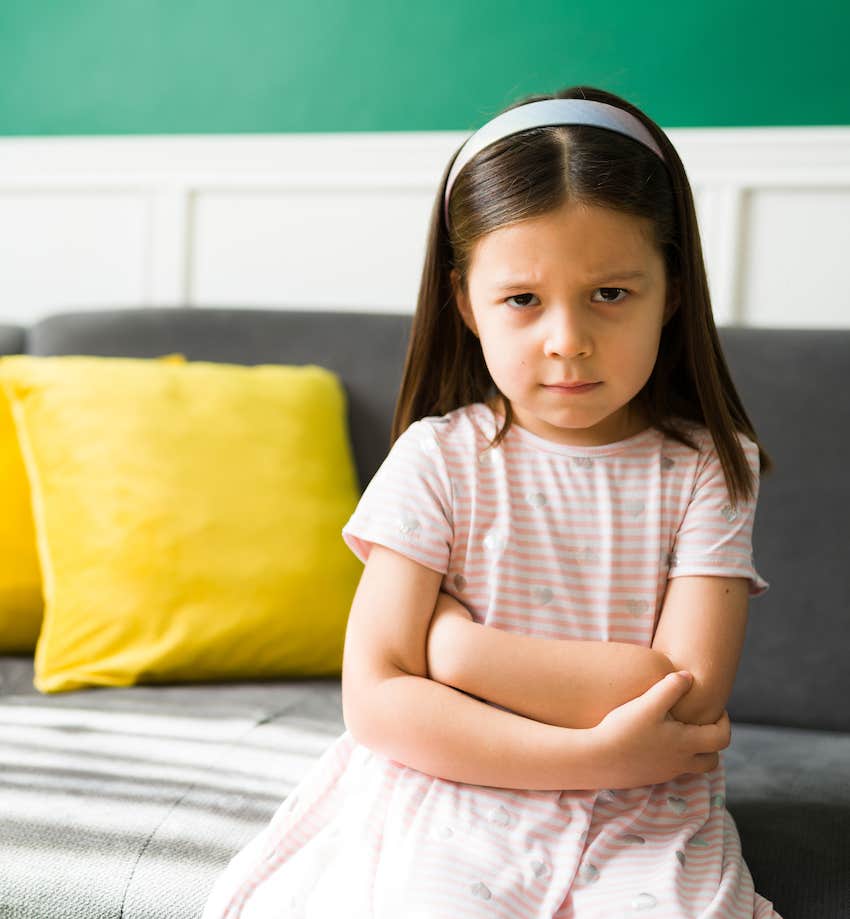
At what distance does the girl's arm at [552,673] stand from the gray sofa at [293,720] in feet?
0.87

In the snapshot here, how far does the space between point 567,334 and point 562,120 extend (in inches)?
8.9

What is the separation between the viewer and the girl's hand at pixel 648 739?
3.13 feet

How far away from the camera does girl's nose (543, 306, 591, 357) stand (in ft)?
3.32

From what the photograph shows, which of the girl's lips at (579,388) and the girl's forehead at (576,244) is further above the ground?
the girl's forehead at (576,244)

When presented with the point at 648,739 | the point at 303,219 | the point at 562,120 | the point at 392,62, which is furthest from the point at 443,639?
the point at 392,62

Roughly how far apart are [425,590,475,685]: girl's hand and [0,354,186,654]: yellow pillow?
36.7 inches

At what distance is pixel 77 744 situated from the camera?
4.49ft

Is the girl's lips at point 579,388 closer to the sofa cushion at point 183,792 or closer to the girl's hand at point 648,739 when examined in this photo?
the girl's hand at point 648,739

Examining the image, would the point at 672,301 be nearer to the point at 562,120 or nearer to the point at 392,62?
the point at 562,120

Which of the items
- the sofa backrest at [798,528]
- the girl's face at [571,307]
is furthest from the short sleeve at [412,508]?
the sofa backrest at [798,528]

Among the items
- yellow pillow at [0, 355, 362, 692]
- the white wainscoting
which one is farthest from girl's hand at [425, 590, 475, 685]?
the white wainscoting

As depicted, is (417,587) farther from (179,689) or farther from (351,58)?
(351,58)

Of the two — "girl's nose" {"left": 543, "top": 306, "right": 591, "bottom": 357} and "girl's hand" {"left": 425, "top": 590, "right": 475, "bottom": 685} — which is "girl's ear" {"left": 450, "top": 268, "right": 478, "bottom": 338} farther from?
"girl's hand" {"left": 425, "top": 590, "right": 475, "bottom": 685}

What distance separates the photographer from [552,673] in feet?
3.28
